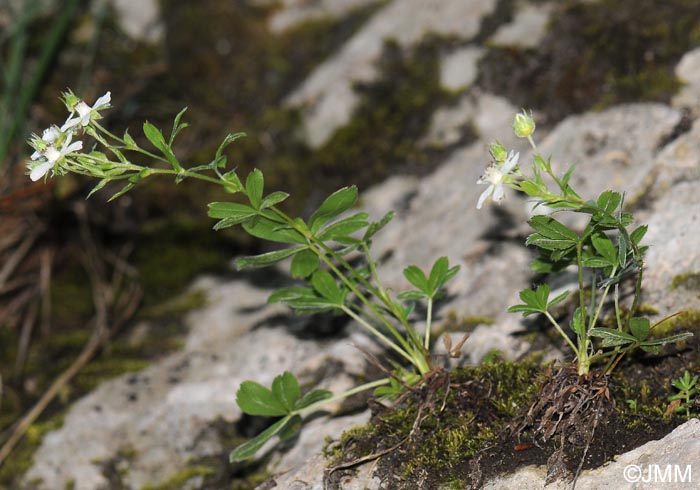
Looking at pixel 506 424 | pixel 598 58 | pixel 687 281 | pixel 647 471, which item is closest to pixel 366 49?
pixel 598 58

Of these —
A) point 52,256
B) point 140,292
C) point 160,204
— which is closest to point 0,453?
point 140,292

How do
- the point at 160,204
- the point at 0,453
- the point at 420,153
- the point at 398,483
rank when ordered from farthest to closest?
the point at 160,204 < the point at 420,153 < the point at 0,453 < the point at 398,483

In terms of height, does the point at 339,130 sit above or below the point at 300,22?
below

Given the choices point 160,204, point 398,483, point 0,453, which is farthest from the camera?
point 160,204

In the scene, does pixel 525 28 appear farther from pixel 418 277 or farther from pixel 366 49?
pixel 418 277

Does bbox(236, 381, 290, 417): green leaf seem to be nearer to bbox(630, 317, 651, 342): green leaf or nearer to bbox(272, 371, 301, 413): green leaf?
bbox(272, 371, 301, 413): green leaf

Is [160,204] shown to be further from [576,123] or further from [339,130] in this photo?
[576,123]

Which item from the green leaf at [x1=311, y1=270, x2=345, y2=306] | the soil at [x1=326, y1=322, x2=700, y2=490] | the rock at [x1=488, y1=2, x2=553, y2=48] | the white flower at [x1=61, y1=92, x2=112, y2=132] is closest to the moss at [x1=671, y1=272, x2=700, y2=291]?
the soil at [x1=326, y1=322, x2=700, y2=490]

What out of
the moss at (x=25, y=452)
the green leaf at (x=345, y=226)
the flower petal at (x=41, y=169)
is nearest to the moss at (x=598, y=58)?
the green leaf at (x=345, y=226)
